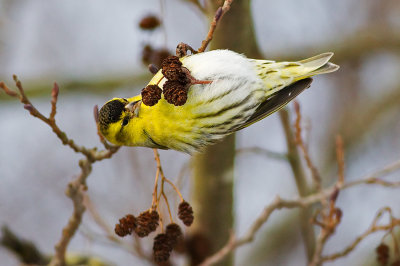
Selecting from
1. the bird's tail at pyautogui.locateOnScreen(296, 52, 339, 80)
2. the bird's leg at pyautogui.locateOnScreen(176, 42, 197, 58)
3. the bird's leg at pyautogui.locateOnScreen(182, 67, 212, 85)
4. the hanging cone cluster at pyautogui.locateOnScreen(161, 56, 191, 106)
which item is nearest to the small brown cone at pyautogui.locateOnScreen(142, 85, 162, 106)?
the hanging cone cluster at pyautogui.locateOnScreen(161, 56, 191, 106)

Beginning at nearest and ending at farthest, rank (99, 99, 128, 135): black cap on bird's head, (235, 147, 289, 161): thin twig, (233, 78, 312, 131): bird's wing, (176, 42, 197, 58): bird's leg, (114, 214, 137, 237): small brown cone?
1. (114, 214, 137, 237): small brown cone
2. (176, 42, 197, 58): bird's leg
3. (99, 99, 128, 135): black cap on bird's head
4. (233, 78, 312, 131): bird's wing
5. (235, 147, 289, 161): thin twig

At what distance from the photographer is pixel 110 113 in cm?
200

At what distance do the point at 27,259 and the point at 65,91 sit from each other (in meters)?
1.68

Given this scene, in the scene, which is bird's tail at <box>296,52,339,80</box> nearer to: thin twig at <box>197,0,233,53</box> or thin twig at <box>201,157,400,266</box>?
thin twig at <box>201,157,400,266</box>

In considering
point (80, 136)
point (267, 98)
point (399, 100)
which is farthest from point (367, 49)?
point (80, 136)

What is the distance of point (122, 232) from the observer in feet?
5.57

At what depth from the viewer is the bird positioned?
6.57 feet

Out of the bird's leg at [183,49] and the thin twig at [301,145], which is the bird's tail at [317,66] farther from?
the bird's leg at [183,49]

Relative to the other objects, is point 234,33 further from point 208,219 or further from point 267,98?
point 208,219

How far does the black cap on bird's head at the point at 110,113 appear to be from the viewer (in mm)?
1997

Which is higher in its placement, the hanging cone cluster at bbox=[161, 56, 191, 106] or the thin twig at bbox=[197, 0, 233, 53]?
the thin twig at bbox=[197, 0, 233, 53]

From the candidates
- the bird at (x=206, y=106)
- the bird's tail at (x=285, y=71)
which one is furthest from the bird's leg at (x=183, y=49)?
the bird's tail at (x=285, y=71)

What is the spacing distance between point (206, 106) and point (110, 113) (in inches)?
15.2

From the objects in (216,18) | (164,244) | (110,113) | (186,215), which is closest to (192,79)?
(216,18)
